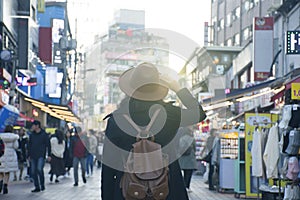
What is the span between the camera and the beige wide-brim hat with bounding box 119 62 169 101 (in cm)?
374

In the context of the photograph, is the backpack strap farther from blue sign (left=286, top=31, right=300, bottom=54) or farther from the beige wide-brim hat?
blue sign (left=286, top=31, right=300, bottom=54)

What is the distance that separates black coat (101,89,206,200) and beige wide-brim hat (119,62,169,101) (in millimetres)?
95

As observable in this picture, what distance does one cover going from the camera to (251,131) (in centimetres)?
1481

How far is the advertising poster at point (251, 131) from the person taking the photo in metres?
14.2

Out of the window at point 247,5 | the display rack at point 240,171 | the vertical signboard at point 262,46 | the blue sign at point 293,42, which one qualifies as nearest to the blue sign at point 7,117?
the display rack at point 240,171

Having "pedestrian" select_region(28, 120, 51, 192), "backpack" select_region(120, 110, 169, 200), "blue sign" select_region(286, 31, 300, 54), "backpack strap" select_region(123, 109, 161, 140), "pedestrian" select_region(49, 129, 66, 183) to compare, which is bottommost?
"pedestrian" select_region(49, 129, 66, 183)

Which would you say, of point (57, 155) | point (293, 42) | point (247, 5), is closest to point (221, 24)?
point (247, 5)

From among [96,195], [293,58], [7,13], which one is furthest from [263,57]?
[96,195]

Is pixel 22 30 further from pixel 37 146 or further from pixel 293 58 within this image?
pixel 37 146

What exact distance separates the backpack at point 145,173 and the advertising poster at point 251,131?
414 inches

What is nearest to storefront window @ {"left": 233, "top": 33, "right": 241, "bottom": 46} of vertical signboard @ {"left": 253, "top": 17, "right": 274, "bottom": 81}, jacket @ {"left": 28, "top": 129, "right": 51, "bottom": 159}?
vertical signboard @ {"left": 253, "top": 17, "right": 274, "bottom": 81}

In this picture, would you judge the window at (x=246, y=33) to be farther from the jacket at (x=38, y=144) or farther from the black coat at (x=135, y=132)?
the black coat at (x=135, y=132)

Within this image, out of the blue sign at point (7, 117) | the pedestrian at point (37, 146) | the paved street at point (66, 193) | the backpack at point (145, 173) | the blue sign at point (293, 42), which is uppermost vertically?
the blue sign at point (293, 42)

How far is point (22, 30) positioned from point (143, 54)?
30.3 m
